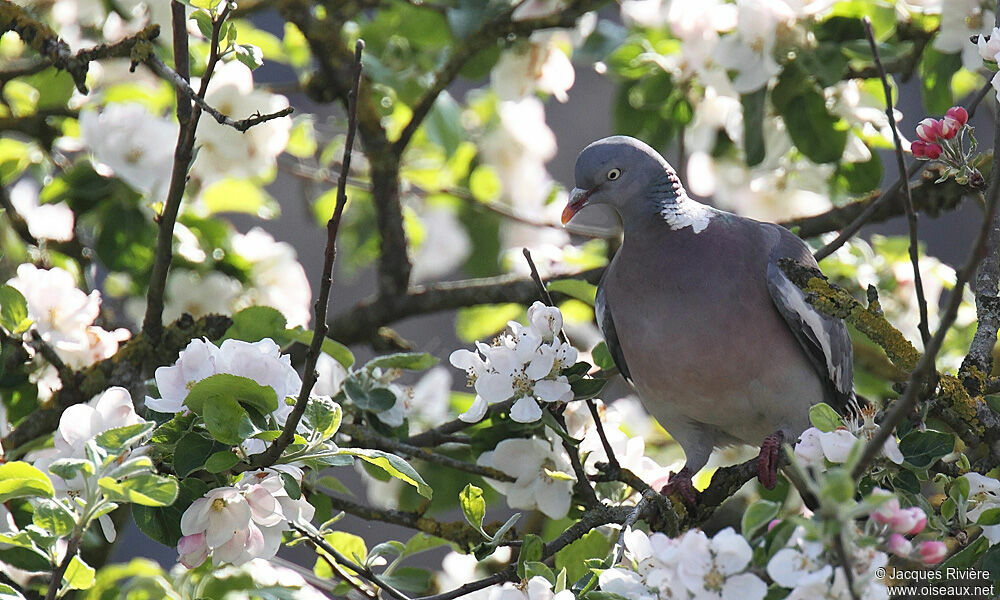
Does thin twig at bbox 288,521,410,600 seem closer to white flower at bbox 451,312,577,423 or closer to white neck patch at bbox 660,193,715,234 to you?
white flower at bbox 451,312,577,423

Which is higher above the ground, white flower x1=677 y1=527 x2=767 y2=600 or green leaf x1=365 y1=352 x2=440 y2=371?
green leaf x1=365 y1=352 x2=440 y2=371

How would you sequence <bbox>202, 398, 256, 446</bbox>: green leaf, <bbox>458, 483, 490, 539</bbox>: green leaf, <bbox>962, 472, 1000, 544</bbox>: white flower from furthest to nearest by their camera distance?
<bbox>458, 483, 490, 539</bbox>: green leaf < <bbox>962, 472, 1000, 544</bbox>: white flower < <bbox>202, 398, 256, 446</bbox>: green leaf

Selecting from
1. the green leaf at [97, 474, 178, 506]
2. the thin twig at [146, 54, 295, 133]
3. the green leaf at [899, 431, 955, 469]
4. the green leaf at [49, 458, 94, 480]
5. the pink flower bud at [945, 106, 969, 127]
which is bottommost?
the green leaf at [899, 431, 955, 469]

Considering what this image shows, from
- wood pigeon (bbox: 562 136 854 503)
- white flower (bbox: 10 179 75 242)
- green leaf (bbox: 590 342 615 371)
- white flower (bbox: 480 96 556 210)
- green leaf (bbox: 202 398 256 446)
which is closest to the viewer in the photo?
green leaf (bbox: 202 398 256 446)

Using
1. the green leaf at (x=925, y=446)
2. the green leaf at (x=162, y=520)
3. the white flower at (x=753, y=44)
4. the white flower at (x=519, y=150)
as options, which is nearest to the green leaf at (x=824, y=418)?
the green leaf at (x=925, y=446)

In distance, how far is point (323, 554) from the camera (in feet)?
4.79

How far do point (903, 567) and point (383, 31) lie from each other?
1512mm

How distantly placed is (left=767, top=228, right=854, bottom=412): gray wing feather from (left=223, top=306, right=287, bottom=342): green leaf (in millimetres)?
779

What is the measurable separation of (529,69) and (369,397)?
3.09 feet

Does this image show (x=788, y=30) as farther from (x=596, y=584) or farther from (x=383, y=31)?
(x=596, y=584)

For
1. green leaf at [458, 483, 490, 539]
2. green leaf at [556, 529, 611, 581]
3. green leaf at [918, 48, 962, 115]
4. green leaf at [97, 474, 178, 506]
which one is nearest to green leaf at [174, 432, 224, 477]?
green leaf at [97, 474, 178, 506]

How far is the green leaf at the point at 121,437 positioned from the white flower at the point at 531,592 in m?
0.43

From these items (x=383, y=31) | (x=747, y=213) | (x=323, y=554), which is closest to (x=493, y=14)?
(x=383, y=31)

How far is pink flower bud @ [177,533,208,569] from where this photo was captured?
1.21m
